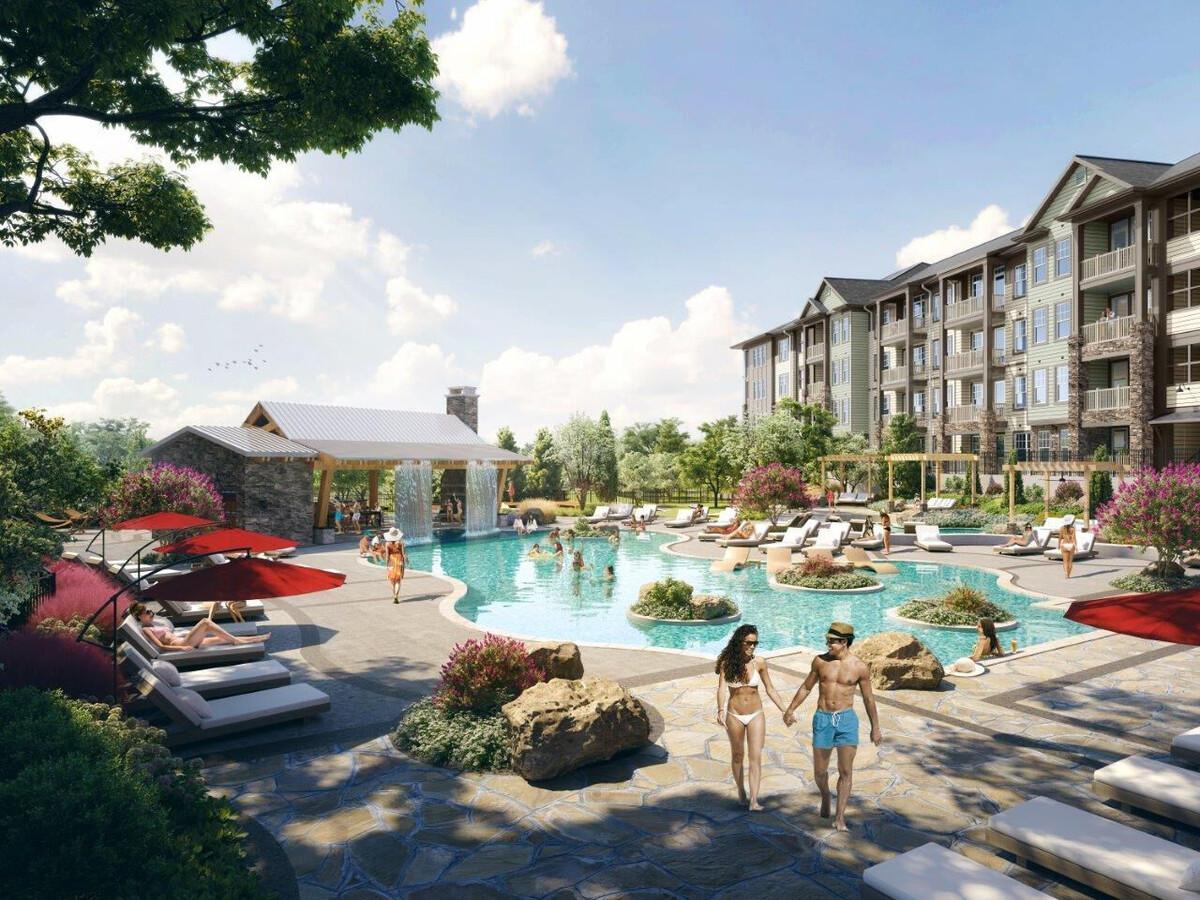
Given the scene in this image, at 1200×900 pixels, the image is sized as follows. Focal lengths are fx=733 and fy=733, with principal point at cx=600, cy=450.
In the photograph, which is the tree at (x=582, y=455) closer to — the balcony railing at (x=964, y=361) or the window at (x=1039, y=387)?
the balcony railing at (x=964, y=361)

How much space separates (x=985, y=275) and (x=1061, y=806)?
Result: 139 ft

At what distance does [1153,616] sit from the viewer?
577cm

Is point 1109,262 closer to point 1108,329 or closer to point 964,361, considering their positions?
point 1108,329

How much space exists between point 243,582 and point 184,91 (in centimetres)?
783

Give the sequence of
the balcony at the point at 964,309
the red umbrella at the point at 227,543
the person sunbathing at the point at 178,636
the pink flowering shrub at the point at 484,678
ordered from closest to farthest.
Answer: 1. the pink flowering shrub at the point at 484,678
2. the red umbrella at the point at 227,543
3. the person sunbathing at the point at 178,636
4. the balcony at the point at 964,309

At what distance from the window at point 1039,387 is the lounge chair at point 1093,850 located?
3819cm

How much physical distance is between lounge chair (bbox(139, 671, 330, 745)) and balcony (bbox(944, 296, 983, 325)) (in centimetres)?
4434

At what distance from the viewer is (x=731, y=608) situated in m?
16.4

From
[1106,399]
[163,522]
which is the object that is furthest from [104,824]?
[1106,399]

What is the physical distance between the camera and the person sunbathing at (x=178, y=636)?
10.8m

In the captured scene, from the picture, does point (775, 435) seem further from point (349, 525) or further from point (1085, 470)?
point (349, 525)

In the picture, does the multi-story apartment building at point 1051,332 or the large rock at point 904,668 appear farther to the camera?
the multi-story apartment building at point 1051,332

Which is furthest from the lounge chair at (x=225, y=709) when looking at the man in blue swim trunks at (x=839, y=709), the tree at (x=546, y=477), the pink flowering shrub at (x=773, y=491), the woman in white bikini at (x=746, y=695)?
the tree at (x=546, y=477)

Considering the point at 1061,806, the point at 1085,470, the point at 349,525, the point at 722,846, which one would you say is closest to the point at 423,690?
the point at 722,846
